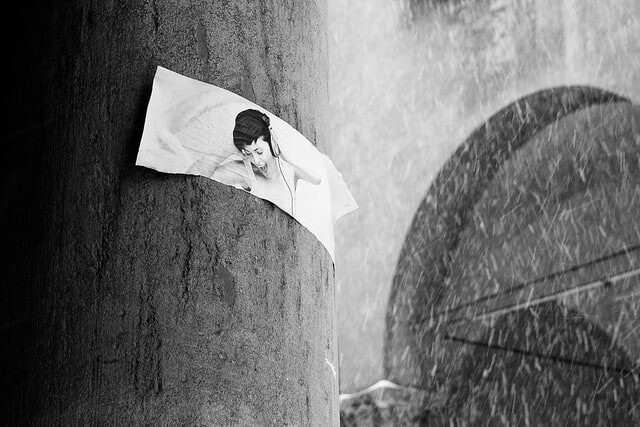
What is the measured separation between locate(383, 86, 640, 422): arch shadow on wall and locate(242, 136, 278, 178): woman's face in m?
6.96

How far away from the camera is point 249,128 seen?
2.76ft

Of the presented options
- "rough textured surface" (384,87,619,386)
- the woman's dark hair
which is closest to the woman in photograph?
the woman's dark hair

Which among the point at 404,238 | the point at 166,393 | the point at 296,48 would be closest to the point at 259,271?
the point at 166,393

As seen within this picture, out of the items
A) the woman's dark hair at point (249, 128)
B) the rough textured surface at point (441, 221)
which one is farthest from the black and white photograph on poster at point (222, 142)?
the rough textured surface at point (441, 221)

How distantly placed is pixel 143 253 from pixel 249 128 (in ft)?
0.63

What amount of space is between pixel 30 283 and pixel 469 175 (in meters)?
7.96

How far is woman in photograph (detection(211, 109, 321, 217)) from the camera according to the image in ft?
2.69

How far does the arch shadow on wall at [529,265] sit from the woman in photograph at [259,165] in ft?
22.8

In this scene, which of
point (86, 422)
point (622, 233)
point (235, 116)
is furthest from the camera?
point (622, 233)

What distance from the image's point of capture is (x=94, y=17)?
85cm

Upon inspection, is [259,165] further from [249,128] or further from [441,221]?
[441,221]

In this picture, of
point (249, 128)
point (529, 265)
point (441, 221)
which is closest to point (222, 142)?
point (249, 128)

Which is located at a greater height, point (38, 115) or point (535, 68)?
point (535, 68)

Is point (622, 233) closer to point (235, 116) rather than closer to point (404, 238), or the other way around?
point (404, 238)
